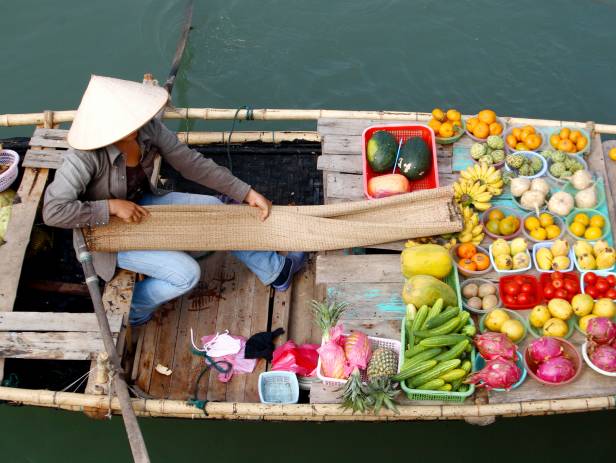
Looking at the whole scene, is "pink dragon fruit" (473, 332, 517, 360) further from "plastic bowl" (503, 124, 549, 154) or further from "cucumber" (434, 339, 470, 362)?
"plastic bowl" (503, 124, 549, 154)

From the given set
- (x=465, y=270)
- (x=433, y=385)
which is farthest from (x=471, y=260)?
(x=433, y=385)

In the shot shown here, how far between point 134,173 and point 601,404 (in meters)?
3.02

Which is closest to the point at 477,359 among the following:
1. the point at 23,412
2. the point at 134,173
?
the point at 134,173

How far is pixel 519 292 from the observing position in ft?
12.3

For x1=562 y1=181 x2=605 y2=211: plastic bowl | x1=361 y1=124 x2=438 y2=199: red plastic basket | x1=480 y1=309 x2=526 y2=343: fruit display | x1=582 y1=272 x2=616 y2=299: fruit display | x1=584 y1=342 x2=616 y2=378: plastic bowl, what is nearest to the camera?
x1=584 y1=342 x2=616 y2=378: plastic bowl

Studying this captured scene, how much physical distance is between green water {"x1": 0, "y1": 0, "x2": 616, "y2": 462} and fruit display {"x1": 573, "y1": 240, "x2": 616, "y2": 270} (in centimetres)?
302

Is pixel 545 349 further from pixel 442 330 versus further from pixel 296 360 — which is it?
pixel 296 360

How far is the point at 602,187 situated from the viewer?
423 centimetres

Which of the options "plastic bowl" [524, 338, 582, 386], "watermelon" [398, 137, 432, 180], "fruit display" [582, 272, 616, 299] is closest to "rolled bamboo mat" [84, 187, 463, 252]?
"watermelon" [398, 137, 432, 180]

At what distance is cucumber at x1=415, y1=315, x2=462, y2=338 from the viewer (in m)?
3.48

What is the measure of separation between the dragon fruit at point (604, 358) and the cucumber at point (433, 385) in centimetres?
89

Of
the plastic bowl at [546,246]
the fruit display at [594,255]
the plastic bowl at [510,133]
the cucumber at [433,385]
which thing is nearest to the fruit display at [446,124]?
the plastic bowl at [510,133]

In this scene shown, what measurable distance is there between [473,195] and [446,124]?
632mm

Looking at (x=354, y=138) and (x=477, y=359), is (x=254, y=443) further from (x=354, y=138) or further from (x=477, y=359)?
(x=354, y=138)
